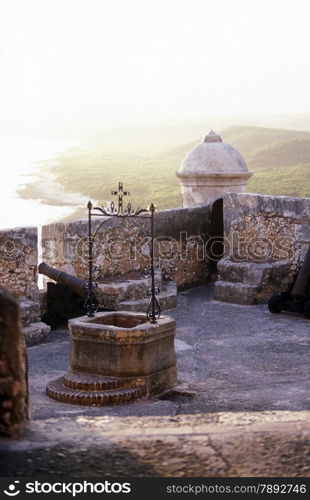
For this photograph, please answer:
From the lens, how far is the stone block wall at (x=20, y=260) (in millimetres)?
10922

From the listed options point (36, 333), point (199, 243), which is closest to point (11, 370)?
point (36, 333)

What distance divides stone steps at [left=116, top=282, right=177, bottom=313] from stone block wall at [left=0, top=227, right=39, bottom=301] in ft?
3.83

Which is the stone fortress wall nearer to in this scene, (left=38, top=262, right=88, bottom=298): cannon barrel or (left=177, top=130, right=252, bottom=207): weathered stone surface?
(left=38, top=262, right=88, bottom=298): cannon barrel

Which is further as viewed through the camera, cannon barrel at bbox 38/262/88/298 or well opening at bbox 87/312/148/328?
cannon barrel at bbox 38/262/88/298

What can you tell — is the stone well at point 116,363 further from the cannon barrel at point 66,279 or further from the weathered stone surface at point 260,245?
the weathered stone surface at point 260,245

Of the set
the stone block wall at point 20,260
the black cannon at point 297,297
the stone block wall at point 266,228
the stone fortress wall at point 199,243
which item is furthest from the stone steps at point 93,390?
the stone block wall at point 266,228

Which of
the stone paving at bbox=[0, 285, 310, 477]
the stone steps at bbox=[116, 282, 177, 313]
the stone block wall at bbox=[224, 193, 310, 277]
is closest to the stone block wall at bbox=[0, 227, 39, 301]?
the stone steps at bbox=[116, 282, 177, 313]

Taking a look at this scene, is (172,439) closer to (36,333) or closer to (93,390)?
(93,390)

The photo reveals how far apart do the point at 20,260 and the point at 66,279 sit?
644 mm

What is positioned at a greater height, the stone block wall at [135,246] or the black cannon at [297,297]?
the stone block wall at [135,246]

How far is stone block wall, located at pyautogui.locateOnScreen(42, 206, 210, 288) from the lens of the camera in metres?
11.9

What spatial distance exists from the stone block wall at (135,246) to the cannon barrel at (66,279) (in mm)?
403

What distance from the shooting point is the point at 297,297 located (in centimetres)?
1216

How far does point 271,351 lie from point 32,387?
9.19 ft
